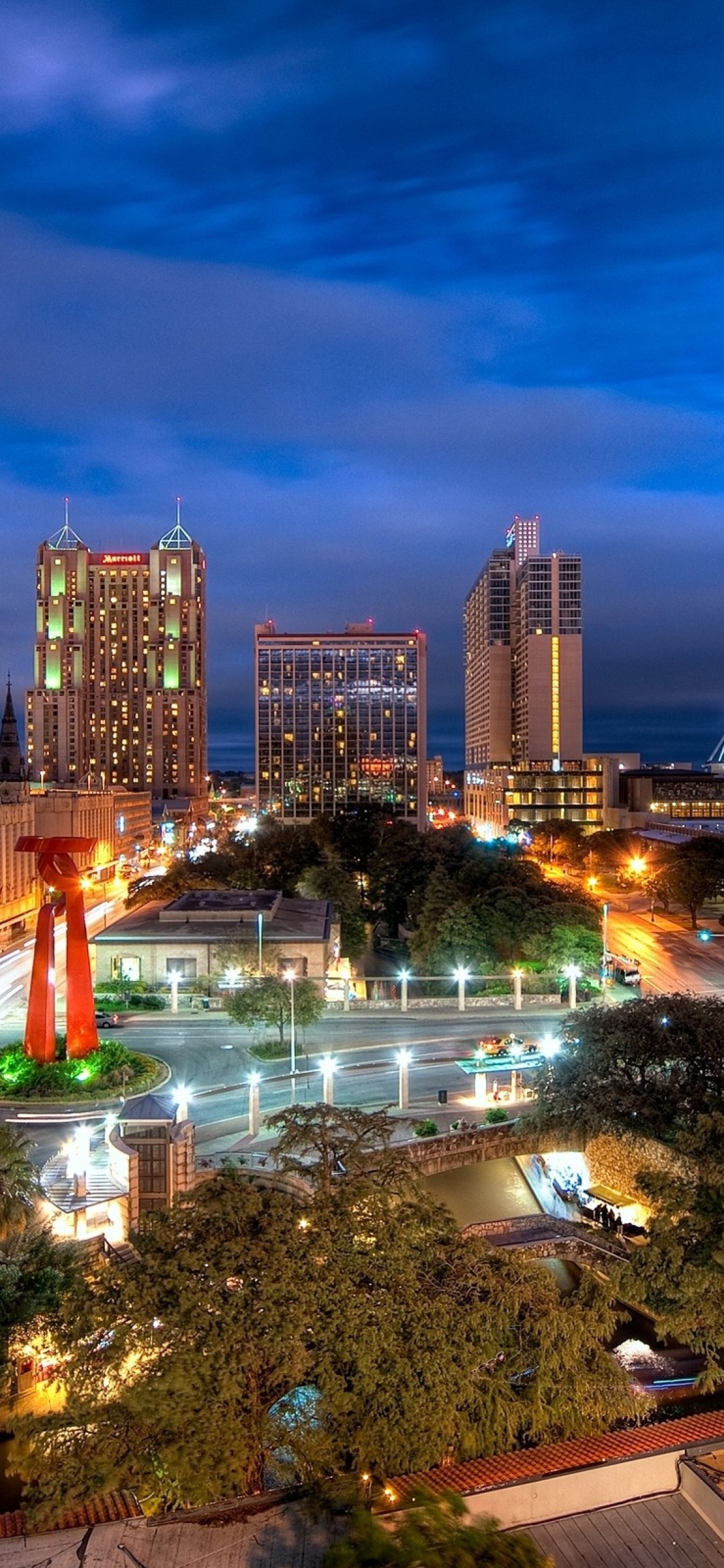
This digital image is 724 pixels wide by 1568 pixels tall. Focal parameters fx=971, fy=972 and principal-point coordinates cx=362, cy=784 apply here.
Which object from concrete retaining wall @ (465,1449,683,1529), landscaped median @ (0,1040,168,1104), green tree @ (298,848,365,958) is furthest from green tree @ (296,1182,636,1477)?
green tree @ (298,848,365,958)

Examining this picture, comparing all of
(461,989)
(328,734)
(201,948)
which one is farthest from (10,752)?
(461,989)

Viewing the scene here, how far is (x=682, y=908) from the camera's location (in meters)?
93.5

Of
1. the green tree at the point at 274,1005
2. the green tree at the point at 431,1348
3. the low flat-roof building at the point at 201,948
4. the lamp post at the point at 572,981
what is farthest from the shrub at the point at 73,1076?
the lamp post at the point at 572,981

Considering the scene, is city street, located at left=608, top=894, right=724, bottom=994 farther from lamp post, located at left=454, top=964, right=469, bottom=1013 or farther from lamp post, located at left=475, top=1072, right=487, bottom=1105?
lamp post, located at left=475, top=1072, right=487, bottom=1105

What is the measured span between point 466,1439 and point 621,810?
146 metres

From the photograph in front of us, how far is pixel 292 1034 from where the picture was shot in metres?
40.8

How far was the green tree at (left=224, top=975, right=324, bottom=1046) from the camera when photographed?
42.7 meters

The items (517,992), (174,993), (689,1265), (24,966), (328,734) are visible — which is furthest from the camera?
(328,734)

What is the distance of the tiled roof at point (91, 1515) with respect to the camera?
52.6 feet

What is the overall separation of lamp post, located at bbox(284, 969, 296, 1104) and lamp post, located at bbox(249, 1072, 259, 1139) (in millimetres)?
3014

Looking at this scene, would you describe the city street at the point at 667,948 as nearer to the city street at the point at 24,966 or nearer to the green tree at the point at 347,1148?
the city street at the point at 24,966

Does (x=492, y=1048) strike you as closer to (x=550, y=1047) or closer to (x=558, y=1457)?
(x=550, y=1047)

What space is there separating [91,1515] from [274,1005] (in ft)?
84.6

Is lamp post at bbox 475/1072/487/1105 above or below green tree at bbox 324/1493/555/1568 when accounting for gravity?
below
